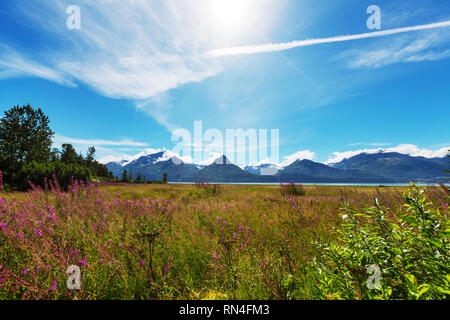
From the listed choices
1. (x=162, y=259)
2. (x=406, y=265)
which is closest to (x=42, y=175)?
(x=162, y=259)

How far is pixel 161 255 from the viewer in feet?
11.2

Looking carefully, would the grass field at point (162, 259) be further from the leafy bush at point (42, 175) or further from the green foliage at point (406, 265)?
the leafy bush at point (42, 175)

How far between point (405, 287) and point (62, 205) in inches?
315

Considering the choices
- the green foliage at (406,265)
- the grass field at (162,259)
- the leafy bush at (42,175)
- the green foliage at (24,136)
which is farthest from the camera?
the green foliage at (24,136)

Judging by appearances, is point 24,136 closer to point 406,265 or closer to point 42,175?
point 42,175

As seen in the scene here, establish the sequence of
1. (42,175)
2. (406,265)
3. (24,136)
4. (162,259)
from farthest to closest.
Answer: (24,136)
(42,175)
(162,259)
(406,265)

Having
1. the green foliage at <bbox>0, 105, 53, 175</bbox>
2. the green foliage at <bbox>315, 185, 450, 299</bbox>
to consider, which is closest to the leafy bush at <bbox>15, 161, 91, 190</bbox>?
the green foliage at <bbox>0, 105, 53, 175</bbox>

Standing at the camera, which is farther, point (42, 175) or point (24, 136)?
point (24, 136)

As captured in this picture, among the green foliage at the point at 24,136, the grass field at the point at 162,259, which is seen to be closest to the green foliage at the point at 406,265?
the grass field at the point at 162,259

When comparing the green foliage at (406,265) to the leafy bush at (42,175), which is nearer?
the green foliage at (406,265)

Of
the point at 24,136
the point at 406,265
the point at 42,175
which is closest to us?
the point at 406,265

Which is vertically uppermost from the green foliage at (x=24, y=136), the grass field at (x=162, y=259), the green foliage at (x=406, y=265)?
the green foliage at (x=24, y=136)
